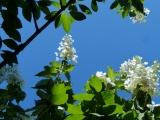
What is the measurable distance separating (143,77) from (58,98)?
0.64m

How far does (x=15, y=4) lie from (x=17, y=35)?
0.63 ft

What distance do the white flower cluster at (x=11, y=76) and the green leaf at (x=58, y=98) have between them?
1153 mm

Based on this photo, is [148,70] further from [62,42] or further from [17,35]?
[62,42]

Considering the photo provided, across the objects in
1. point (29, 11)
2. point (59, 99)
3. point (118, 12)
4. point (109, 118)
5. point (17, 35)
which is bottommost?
point (109, 118)

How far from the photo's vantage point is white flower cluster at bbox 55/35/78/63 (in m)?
3.16

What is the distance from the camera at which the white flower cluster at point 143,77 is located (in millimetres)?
2070

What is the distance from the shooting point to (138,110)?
1.93m

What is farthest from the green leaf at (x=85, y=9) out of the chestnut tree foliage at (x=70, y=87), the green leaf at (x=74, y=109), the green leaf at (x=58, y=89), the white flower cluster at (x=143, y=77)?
the green leaf at (x=74, y=109)

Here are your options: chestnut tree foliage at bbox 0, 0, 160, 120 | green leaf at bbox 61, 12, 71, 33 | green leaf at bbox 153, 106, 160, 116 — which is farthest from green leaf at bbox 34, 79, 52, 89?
green leaf at bbox 153, 106, 160, 116

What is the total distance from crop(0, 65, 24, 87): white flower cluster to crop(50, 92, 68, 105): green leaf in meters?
1.15

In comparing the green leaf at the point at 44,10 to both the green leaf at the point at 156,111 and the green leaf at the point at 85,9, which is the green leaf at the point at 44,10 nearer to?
the green leaf at the point at 85,9

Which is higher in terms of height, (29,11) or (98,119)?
(29,11)

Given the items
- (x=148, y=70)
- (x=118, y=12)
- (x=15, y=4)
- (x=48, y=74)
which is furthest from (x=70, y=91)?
(x=118, y=12)

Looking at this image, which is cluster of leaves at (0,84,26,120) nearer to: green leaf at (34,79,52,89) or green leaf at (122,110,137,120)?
green leaf at (34,79,52,89)
